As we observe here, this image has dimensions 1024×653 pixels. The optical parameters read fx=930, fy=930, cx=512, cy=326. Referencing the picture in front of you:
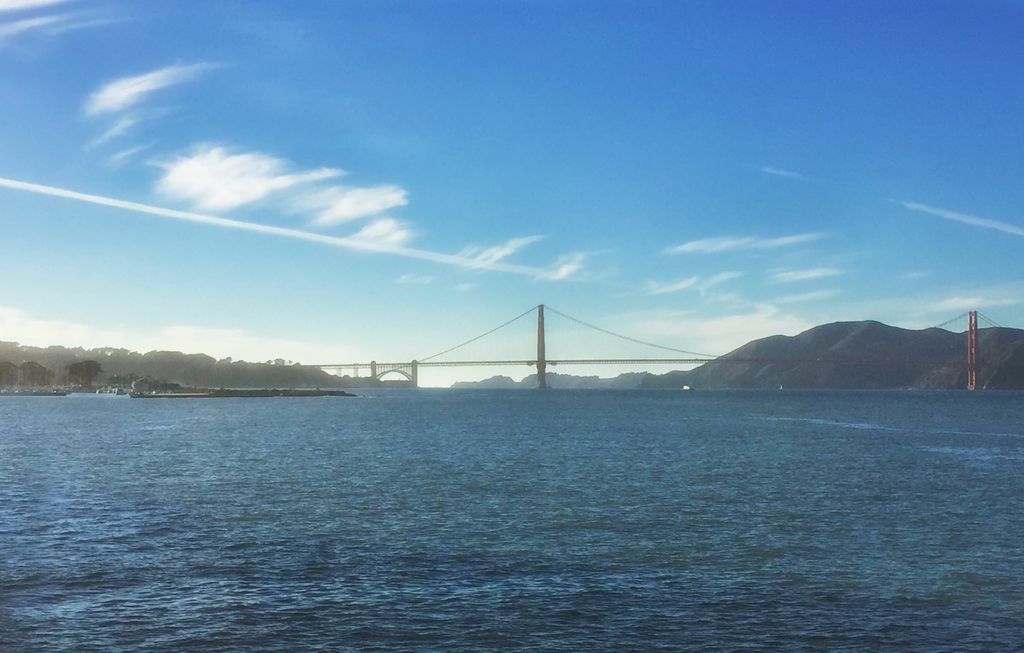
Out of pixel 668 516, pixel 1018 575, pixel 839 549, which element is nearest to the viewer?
pixel 1018 575

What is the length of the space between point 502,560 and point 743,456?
41325 millimetres

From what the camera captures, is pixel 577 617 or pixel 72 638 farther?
pixel 577 617

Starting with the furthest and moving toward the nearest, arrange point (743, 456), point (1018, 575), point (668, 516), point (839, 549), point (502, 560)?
1. point (743, 456)
2. point (668, 516)
3. point (839, 549)
4. point (502, 560)
5. point (1018, 575)

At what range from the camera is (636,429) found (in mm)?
100750

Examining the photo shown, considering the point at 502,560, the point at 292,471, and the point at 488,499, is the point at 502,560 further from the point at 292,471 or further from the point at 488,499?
the point at 292,471

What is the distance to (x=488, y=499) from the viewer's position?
4091 cm

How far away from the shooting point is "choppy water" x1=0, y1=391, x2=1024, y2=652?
20.2 m

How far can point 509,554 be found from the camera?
28.2 m

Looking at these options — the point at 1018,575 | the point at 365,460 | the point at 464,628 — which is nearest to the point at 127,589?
the point at 464,628

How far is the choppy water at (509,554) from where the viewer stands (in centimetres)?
2022

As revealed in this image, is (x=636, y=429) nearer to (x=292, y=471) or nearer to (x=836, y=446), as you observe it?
(x=836, y=446)

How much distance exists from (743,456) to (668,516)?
101ft

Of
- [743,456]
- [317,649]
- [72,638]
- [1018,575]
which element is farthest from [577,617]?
[743,456]

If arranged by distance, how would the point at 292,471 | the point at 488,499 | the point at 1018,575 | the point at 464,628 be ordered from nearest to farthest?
the point at 464,628
the point at 1018,575
the point at 488,499
the point at 292,471
